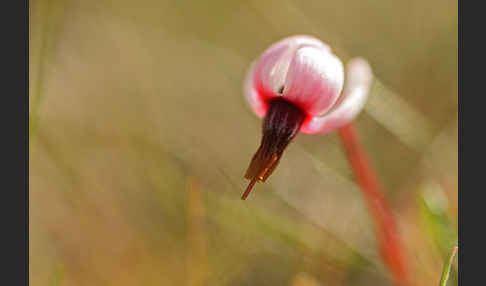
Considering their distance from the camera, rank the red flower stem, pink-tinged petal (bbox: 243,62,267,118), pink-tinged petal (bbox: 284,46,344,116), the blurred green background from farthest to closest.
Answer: the blurred green background < the red flower stem < pink-tinged petal (bbox: 243,62,267,118) < pink-tinged petal (bbox: 284,46,344,116)

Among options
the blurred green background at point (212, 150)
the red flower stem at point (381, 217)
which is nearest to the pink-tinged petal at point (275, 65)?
the blurred green background at point (212, 150)

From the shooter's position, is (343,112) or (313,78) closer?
(313,78)

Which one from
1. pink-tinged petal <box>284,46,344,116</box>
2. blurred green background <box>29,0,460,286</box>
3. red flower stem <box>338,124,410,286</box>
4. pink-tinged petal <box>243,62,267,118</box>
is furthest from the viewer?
blurred green background <box>29,0,460,286</box>

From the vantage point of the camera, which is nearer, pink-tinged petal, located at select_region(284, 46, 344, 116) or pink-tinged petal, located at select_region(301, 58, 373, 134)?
pink-tinged petal, located at select_region(284, 46, 344, 116)

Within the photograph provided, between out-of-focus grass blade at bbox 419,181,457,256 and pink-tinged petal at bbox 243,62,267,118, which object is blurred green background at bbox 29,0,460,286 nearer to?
out-of-focus grass blade at bbox 419,181,457,256

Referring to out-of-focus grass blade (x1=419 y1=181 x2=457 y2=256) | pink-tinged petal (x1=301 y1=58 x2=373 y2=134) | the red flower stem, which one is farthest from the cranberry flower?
the red flower stem

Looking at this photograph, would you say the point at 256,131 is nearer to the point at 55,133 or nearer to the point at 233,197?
the point at 233,197

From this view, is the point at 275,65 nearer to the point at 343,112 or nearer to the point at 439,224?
the point at 343,112

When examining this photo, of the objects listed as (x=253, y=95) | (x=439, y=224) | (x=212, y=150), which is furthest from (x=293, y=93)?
(x=212, y=150)
